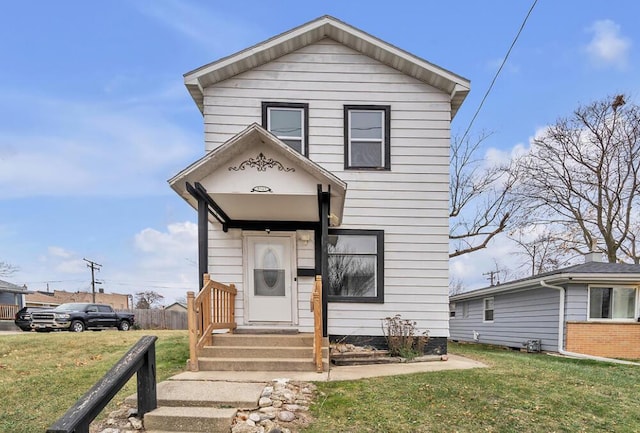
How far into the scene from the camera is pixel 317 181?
17.7 ft

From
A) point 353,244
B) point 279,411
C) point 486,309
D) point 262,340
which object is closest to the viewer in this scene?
point 279,411

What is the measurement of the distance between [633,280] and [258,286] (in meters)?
10.9

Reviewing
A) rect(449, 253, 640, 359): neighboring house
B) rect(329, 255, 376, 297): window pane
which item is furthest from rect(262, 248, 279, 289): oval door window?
rect(449, 253, 640, 359): neighboring house

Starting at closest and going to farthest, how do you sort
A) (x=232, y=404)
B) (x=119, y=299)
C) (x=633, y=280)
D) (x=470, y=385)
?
(x=232, y=404) → (x=470, y=385) → (x=633, y=280) → (x=119, y=299)

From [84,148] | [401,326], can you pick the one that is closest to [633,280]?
[401,326]

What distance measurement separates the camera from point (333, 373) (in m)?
5.33

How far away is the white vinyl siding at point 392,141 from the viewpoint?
7309 mm

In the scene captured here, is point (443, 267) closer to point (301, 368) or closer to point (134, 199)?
point (301, 368)

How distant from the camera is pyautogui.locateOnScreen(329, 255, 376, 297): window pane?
7.35 meters

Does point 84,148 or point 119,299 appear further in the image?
point 119,299

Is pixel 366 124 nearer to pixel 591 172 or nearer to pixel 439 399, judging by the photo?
pixel 439 399

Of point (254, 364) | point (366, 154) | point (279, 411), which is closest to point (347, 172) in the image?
point (366, 154)

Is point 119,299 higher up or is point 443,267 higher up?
point 443,267

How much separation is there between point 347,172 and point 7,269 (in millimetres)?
38388
